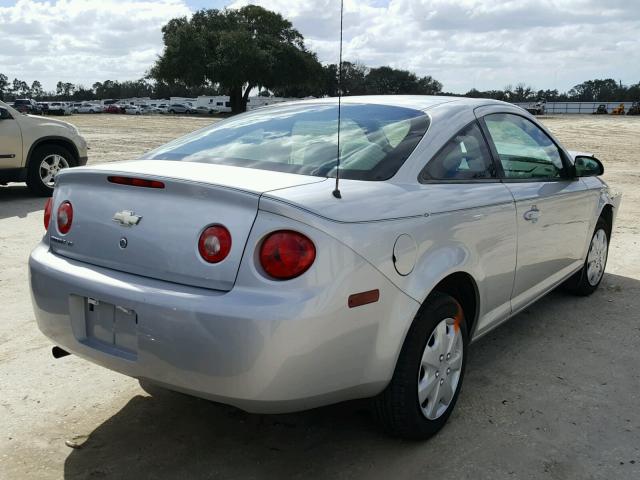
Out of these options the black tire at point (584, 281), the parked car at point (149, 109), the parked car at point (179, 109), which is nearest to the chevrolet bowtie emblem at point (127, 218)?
the black tire at point (584, 281)

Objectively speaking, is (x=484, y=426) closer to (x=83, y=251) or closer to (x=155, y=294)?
(x=155, y=294)

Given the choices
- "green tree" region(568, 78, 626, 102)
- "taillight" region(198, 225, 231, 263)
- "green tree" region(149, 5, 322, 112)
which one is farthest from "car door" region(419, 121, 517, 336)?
"green tree" region(568, 78, 626, 102)

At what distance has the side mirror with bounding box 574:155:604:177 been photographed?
4.40 m

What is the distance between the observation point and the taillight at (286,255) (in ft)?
7.75

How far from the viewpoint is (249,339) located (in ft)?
7.53

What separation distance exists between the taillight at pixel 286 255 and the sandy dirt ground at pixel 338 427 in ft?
2.85

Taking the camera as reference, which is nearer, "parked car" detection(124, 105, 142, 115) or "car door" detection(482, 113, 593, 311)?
"car door" detection(482, 113, 593, 311)

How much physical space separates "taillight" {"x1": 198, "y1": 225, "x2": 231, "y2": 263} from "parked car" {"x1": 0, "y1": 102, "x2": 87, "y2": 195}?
7886 mm

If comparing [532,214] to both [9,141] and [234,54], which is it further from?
[234,54]

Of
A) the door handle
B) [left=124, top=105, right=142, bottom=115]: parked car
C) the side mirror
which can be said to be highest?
[left=124, top=105, right=142, bottom=115]: parked car

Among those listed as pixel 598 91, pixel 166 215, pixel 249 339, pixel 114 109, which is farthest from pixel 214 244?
pixel 598 91

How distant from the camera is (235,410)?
330 cm

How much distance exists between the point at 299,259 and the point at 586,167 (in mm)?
2893

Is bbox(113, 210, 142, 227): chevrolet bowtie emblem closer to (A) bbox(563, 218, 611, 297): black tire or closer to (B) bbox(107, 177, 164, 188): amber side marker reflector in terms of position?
(B) bbox(107, 177, 164, 188): amber side marker reflector
